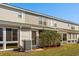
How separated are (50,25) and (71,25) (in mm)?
7042

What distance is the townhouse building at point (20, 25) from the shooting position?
1352 cm

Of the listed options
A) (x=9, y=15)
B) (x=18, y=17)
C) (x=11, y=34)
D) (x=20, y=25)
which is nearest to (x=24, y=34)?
(x=20, y=25)

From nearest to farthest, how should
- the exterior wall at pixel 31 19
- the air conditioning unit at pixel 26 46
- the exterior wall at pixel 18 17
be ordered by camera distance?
1. the exterior wall at pixel 18 17
2. the air conditioning unit at pixel 26 46
3. the exterior wall at pixel 31 19

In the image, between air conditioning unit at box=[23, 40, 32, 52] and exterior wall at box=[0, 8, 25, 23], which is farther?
air conditioning unit at box=[23, 40, 32, 52]

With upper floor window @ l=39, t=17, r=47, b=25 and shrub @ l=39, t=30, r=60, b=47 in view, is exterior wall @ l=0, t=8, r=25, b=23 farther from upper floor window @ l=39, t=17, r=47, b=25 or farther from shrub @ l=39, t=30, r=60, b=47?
upper floor window @ l=39, t=17, r=47, b=25

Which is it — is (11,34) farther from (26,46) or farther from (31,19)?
(31,19)

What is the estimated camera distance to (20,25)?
15039 mm

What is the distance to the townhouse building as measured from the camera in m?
13.5

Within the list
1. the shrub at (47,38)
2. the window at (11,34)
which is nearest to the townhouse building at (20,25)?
the window at (11,34)

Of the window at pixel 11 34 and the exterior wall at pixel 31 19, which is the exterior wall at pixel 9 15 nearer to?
the window at pixel 11 34

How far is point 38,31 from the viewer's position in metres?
18.2

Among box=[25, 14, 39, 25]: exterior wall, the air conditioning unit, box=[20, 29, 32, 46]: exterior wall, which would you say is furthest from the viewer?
box=[25, 14, 39, 25]: exterior wall

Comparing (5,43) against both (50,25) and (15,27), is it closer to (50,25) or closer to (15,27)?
(15,27)

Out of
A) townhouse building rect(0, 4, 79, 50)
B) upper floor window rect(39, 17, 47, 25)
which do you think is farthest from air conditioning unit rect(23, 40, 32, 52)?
upper floor window rect(39, 17, 47, 25)
